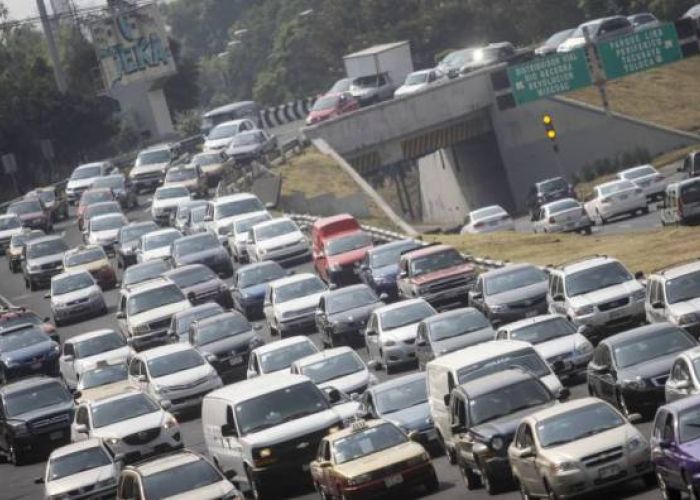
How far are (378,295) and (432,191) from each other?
6138 cm

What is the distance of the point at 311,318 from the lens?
43.6 m

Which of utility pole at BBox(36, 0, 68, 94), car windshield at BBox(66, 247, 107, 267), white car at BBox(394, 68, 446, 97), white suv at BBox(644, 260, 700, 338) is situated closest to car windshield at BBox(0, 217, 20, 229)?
car windshield at BBox(66, 247, 107, 267)

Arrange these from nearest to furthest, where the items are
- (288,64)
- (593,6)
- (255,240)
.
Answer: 1. (255,240)
2. (593,6)
3. (288,64)

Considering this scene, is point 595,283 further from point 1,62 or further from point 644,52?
point 1,62

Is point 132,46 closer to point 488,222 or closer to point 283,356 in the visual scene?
point 488,222

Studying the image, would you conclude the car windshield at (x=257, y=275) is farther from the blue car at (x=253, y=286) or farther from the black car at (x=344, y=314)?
the black car at (x=344, y=314)

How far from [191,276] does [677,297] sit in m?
21.0

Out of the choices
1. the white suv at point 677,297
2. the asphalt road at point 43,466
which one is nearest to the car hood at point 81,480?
the asphalt road at point 43,466

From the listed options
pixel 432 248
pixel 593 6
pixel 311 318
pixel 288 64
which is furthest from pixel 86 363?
pixel 288 64

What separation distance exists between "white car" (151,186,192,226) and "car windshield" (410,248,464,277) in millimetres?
26459

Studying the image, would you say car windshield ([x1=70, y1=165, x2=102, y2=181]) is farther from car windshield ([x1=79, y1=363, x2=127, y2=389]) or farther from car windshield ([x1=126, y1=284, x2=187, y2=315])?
car windshield ([x1=79, y1=363, x2=127, y2=389])

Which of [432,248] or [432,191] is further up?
[432,248]

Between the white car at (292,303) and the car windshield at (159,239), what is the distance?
13229mm

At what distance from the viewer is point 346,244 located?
4994 cm
